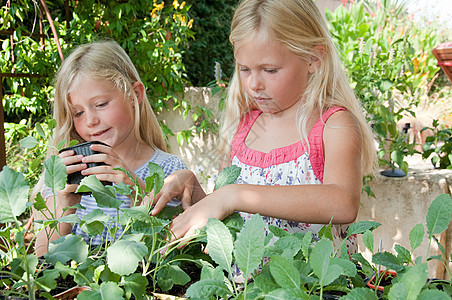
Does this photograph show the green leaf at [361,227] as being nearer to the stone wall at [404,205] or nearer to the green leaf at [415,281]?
the green leaf at [415,281]

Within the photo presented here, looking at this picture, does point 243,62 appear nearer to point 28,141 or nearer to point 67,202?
point 67,202

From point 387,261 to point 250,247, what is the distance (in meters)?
0.15

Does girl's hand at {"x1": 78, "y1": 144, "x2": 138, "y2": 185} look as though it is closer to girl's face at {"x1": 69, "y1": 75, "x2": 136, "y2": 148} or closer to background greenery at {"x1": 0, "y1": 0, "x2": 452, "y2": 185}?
girl's face at {"x1": 69, "y1": 75, "x2": 136, "y2": 148}

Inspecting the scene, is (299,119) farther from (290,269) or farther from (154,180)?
(290,269)

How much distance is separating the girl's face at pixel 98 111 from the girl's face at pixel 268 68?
1.34ft

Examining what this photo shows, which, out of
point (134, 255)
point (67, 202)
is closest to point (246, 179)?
point (67, 202)

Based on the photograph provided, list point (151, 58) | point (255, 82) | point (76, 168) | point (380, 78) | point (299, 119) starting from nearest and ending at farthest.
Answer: point (76, 168) → point (255, 82) → point (299, 119) → point (380, 78) → point (151, 58)

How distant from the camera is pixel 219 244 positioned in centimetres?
40

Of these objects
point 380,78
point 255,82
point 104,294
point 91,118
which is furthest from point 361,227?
point 380,78

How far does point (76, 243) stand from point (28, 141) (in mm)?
195

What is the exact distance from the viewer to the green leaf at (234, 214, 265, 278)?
0.36m

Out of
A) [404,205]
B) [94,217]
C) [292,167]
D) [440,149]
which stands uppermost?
[94,217]

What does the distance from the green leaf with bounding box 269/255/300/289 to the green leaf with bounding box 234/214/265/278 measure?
16 millimetres

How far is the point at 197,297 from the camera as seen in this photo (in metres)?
0.36
